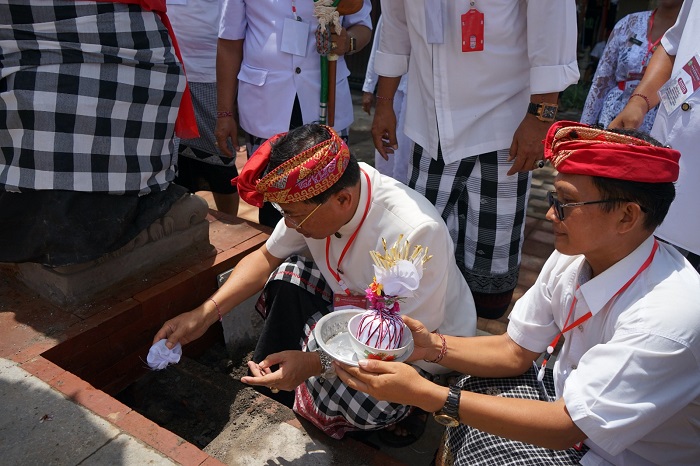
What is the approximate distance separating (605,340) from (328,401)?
1.04 m

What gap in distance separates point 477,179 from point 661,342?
138 cm

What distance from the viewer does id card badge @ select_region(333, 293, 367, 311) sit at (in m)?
2.28

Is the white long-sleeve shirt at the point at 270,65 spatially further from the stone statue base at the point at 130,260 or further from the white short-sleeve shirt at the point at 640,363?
the white short-sleeve shirt at the point at 640,363

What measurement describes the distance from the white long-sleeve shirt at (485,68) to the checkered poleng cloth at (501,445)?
1.05 m

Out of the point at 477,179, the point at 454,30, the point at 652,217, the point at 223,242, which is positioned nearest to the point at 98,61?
the point at 223,242

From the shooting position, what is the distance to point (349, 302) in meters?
2.30

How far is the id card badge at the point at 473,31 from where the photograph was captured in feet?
8.05

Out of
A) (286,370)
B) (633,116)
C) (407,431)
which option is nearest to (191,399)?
(286,370)

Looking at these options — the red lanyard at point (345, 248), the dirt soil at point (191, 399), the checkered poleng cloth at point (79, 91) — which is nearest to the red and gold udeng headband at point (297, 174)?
the red lanyard at point (345, 248)

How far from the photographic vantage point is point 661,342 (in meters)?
1.46

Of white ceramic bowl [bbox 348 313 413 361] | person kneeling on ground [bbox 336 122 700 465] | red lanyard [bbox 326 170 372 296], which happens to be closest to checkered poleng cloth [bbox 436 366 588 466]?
person kneeling on ground [bbox 336 122 700 465]

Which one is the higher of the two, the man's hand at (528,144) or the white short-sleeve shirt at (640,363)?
the man's hand at (528,144)

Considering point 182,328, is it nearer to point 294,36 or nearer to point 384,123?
point 384,123

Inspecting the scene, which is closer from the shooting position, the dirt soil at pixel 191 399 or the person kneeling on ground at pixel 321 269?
the person kneeling on ground at pixel 321 269
